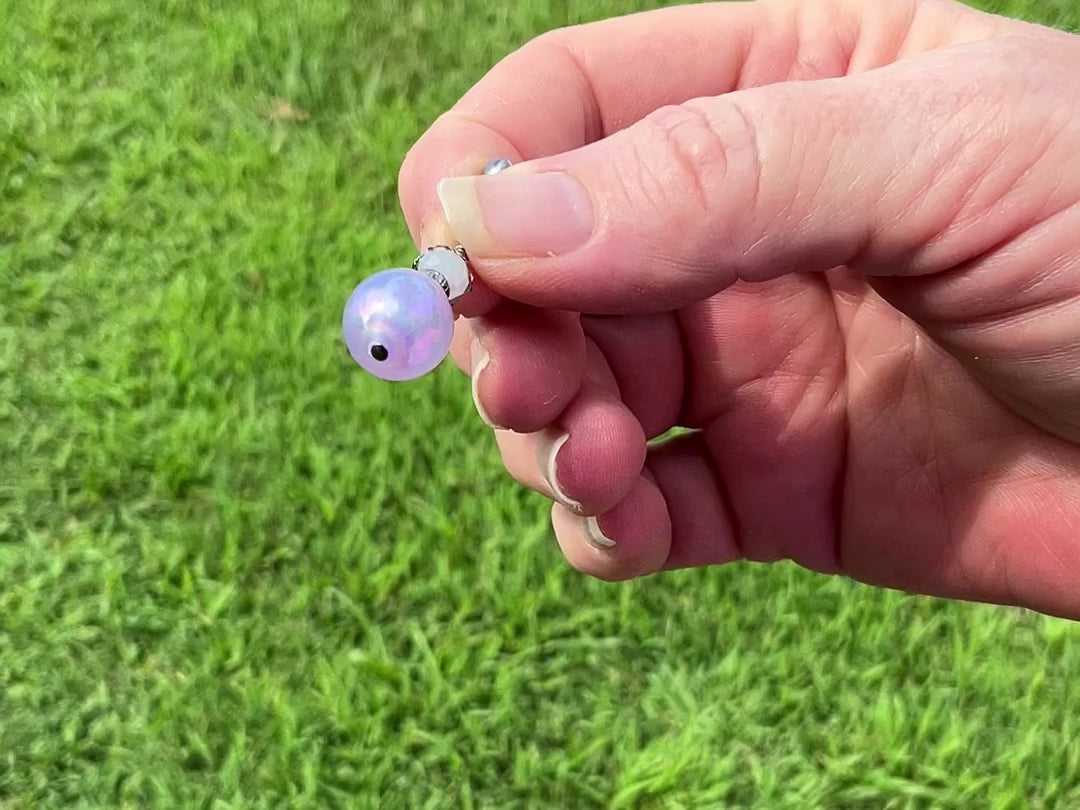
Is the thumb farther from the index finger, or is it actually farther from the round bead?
the index finger

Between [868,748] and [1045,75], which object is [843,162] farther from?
[868,748]

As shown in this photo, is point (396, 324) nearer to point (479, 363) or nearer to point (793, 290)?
point (479, 363)

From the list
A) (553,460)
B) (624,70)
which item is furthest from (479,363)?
(624,70)

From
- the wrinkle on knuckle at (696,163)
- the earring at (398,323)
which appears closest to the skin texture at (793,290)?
the wrinkle on knuckle at (696,163)

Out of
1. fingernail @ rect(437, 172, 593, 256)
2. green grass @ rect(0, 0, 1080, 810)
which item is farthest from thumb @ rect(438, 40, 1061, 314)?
green grass @ rect(0, 0, 1080, 810)

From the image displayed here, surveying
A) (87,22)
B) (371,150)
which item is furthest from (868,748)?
(87,22)
